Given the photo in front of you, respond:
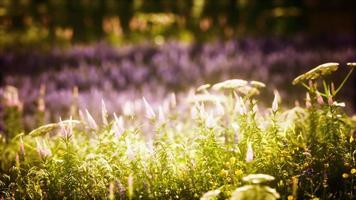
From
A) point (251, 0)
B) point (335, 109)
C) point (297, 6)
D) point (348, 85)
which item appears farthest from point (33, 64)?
point (297, 6)

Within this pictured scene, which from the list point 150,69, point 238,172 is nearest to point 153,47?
point 150,69

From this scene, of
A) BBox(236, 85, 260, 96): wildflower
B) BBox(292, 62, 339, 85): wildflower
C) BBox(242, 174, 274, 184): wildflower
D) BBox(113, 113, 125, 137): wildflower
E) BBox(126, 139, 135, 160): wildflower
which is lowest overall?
BBox(242, 174, 274, 184): wildflower

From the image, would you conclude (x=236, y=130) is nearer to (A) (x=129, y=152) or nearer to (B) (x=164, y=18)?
(A) (x=129, y=152)

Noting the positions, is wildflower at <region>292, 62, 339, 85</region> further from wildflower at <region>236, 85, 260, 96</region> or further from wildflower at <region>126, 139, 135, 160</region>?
wildflower at <region>126, 139, 135, 160</region>

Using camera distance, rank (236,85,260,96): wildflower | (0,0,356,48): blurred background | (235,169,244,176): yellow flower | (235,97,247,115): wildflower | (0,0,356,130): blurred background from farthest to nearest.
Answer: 1. (0,0,356,48): blurred background
2. (0,0,356,130): blurred background
3. (236,85,260,96): wildflower
4. (235,97,247,115): wildflower
5. (235,169,244,176): yellow flower

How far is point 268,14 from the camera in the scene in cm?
1373

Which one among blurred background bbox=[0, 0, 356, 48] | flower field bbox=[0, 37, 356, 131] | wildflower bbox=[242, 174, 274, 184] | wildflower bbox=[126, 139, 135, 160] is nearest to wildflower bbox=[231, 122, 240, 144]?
wildflower bbox=[126, 139, 135, 160]

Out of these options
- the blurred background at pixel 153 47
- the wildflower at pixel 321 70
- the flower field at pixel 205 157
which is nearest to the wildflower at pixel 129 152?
the flower field at pixel 205 157

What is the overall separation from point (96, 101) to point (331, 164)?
2.92 meters

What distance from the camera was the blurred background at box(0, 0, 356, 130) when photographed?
21.8 ft

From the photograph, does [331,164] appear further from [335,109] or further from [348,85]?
[348,85]

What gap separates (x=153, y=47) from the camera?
889 cm

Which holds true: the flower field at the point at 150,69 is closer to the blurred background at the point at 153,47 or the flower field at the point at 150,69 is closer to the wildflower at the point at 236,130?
the blurred background at the point at 153,47

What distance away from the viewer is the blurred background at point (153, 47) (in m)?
6.64
